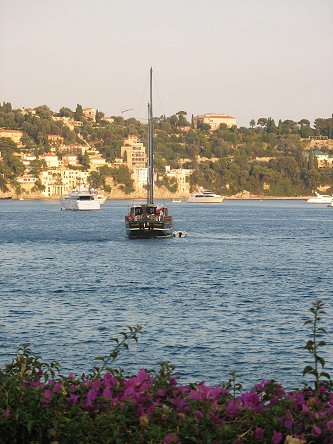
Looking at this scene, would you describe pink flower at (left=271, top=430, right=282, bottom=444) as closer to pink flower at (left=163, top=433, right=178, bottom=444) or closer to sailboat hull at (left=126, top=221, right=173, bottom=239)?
pink flower at (left=163, top=433, right=178, bottom=444)

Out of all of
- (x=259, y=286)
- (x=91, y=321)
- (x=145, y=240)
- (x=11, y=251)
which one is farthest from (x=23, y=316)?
(x=145, y=240)

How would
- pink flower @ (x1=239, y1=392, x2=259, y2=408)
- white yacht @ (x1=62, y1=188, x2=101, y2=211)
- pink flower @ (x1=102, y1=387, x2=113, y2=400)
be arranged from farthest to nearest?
white yacht @ (x1=62, y1=188, x2=101, y2=211) < pink flower @ (x1=102, y1=387, x2=113, y2=400) < pink flower @ (x1=239, y1=392, x2=259, y2=408)

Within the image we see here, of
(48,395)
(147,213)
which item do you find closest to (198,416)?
(48,395)

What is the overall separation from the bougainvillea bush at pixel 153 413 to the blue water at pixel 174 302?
1094cm

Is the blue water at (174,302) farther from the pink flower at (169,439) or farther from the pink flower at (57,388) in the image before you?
the pink flower at (169,439)

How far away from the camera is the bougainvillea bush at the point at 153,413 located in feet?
21.8

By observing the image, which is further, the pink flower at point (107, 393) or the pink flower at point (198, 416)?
the pink flower at point (107, 393)

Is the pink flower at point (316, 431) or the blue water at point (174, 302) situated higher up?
the pink flower at point (316, 431)

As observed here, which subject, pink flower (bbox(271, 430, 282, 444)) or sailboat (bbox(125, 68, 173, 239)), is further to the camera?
sailboat (bbox(125, 68, 173, 239))

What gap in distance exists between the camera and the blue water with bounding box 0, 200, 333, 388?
2073cm

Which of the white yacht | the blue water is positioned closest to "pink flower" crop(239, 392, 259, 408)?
the blue water

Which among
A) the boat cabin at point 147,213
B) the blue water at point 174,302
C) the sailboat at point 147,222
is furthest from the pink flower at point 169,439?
the boat cabin at point 147,213

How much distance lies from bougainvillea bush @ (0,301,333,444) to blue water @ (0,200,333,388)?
10.9 meters

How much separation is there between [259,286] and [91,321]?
41.4 feet
